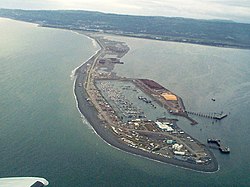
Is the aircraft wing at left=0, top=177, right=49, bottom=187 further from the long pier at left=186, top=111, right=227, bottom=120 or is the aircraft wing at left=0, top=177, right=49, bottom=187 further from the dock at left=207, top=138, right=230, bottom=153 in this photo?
the long pier at left=186, top=111, right=227, bottom=120

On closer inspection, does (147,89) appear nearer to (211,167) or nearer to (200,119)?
(200,119)

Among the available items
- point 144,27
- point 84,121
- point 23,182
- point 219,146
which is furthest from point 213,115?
point 144,27

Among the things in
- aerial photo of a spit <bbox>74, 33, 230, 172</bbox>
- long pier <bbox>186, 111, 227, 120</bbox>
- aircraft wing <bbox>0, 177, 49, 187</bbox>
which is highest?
aircraft wing <bbox>0, 177, 49, 187</bbox>

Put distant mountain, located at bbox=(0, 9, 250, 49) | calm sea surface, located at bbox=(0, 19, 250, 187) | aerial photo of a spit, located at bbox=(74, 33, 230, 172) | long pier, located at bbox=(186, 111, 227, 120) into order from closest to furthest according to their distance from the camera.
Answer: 1. calm sea surface, located at bbox=(0, 19, 250, 187)
2. aerial photo of a spit, located at bbox=(74, 33, 230, 172)
3. long pier, located at bbox=(186, 111, 227, 120)
4. distant mountain, located at bbox=(0, 9, 250, 49)

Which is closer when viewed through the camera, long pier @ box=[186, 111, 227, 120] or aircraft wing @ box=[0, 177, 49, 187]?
aircraft wing @ box=[0, 177, 49, 187]

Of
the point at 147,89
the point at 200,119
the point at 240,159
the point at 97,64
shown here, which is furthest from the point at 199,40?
the point at 240,159

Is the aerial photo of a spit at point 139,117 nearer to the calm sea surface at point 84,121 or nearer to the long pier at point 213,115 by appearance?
the long pier at point 213,115

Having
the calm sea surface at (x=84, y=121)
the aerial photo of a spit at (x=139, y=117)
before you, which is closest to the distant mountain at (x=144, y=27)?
the calm sea surface at (x=84, y=121)

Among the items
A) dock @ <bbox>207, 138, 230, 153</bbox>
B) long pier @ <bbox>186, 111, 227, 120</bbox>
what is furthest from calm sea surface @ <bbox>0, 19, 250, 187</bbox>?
long pier @ <bbox>186, 111, 227, 120</bbox>
